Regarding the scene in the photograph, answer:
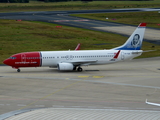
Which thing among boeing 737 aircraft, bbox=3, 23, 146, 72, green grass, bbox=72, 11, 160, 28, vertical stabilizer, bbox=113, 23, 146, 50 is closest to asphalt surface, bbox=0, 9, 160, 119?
boeing 737 aircraft, bbox=3, 23, 146, 72

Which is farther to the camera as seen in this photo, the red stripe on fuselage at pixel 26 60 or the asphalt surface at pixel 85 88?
the red stripe on fuselage at pixel 26 60

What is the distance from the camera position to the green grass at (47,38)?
81963 millimetres

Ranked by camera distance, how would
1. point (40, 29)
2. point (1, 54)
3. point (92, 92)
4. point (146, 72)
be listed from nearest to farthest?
point (92, 92) → point (146, 72) → point (1, 54) → point (40, 29)

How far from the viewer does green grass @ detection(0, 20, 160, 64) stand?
81963 mm

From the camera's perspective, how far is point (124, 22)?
134m

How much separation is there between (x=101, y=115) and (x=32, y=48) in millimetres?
58961

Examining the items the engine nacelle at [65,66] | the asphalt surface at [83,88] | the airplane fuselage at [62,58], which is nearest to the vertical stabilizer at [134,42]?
the airplane fuselage at [62,58]

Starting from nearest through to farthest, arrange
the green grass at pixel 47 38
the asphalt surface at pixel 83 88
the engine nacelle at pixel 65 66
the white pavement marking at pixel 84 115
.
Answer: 1. the white pavement marking at pixel 84 115
2. the asphalt surface at pixel 83 88
3. the engine nacelle at pixel 65 66
4. the green grass at pixel 47 38

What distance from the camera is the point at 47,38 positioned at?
95.4 meters

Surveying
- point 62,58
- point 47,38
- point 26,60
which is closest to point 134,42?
point 62,58

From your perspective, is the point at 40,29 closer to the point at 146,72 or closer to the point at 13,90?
the point at 146,72

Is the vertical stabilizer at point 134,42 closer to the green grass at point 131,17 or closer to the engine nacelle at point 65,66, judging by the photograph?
the engine nacelle at point 65,66

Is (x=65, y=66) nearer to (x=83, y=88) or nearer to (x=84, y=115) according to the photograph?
(x=83, y=88)

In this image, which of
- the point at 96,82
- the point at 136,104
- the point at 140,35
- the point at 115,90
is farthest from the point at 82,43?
the point at 136,104
